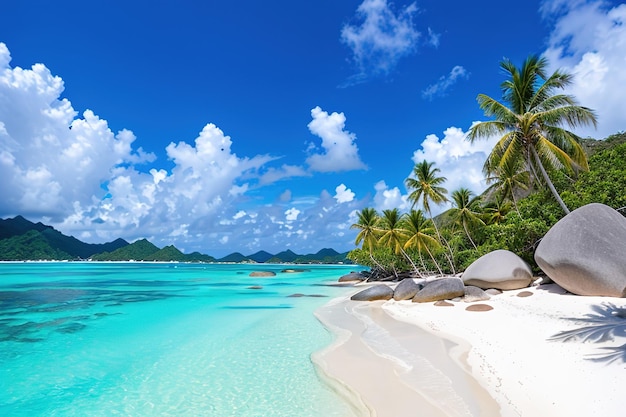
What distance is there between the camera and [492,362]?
691 cm

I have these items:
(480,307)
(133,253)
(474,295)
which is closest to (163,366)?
(480,307)

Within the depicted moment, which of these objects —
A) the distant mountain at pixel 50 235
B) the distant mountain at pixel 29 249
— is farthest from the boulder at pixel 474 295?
the distant mountain at pixel 50 235

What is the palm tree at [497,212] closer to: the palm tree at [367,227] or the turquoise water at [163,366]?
the palm tree at [367,227]

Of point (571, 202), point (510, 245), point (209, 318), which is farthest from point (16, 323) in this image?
point (571, 202)

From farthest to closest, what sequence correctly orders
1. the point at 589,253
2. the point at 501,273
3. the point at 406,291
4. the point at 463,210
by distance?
the point at 463,210 < the point at 406,291 < the point at 501,273 < the point at 589,253

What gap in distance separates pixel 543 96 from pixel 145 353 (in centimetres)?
1951

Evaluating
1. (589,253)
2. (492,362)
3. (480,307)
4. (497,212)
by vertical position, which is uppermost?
(497,212)

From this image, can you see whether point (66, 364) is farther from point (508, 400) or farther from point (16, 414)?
point (508, 400)

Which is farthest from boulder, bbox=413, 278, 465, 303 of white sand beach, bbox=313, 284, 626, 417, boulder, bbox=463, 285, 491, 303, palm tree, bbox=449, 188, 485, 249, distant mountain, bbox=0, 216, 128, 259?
distant mountain, bbox=0, 216, 128, 259

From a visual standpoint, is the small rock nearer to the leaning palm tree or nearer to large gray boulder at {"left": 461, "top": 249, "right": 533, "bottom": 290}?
large gray boulder at {"left": 461, "top": 249, "right": 533, "bottom": 290}

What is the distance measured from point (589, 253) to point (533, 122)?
7985 mm

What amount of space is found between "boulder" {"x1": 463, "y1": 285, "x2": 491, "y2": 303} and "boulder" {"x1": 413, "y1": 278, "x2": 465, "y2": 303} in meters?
0.30

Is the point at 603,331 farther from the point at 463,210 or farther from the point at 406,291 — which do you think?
the point at 463,210

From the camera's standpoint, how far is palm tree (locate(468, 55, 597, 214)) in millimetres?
15930
